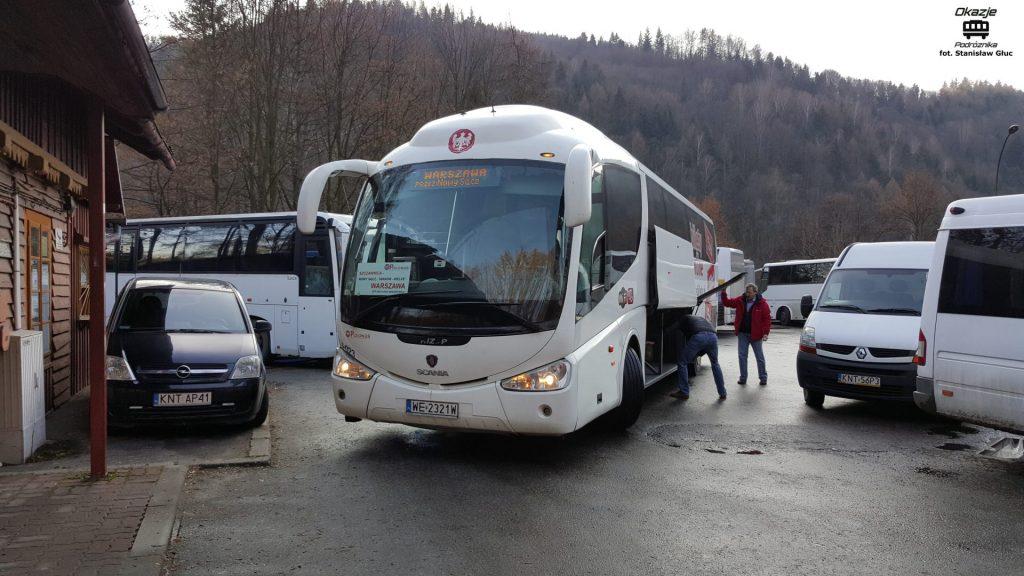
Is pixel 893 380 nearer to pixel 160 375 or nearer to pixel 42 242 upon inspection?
pixel 160 375

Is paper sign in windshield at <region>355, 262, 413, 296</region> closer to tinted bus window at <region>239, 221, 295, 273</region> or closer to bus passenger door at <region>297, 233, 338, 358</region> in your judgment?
bus passenger door at <region>297, 233, 338, 358</region>

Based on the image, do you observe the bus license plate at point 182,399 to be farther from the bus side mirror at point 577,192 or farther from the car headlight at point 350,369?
the bus side mirror at point 577,192

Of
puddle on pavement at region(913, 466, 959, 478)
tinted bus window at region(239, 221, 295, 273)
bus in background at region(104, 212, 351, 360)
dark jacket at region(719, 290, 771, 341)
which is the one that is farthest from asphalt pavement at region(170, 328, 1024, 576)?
tinted bus window at region(239, 221, 295, 273)

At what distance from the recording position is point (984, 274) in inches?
277

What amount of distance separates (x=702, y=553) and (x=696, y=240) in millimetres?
10227

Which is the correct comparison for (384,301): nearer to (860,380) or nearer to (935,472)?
(935,472)

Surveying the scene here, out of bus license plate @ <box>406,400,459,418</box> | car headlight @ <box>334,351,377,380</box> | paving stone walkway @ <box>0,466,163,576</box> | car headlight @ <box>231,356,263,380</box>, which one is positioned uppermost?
car headlight @ <box>334,351,377,380</box>

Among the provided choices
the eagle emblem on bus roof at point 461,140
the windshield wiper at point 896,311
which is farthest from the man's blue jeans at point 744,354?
the eagle emblem on bus roof at point 461,140

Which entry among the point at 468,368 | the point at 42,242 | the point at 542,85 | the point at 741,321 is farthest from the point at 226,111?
the point at 468,368

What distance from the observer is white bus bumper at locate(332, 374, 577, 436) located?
21.6 feet

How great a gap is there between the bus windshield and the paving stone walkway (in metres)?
2.40

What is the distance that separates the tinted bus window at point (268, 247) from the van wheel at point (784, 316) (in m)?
27.8

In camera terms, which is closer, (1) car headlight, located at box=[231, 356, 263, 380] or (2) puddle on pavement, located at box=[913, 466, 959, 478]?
(2) puddle on pavement, located at box=[913, 466, 959, 478]

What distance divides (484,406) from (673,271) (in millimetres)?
5420
